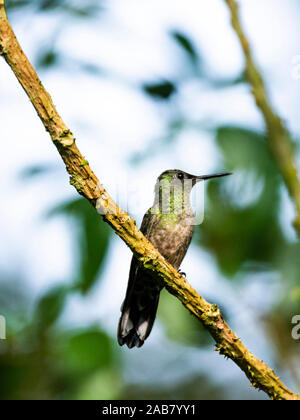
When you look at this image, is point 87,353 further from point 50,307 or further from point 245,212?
point 245,212

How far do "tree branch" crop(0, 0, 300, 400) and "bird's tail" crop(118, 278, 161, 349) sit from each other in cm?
151

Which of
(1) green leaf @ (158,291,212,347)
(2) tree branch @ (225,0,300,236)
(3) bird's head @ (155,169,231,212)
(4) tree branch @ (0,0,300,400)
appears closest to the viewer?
(2) tree branch @ (225,0,300,236)

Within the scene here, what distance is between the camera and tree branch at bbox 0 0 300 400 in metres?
2.11

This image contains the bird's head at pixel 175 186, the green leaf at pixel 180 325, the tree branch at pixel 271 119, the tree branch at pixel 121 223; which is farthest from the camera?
the bird's head at pixel 175 186

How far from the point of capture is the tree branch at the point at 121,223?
2107mm

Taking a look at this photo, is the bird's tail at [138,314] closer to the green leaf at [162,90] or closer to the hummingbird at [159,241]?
the hummingbird at [159,241]

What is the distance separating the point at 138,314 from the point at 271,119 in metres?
2.68

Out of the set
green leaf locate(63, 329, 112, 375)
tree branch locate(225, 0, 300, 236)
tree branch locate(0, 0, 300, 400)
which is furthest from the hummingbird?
tree branch locate(225, 0, 300, 236)

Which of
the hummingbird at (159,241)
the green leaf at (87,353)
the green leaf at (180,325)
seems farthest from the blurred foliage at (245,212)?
the hummingbird at (159,241)

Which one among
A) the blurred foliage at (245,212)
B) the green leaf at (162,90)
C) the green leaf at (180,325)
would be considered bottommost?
the green leaf at (180,325)

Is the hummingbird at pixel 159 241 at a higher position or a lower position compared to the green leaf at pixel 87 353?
higher

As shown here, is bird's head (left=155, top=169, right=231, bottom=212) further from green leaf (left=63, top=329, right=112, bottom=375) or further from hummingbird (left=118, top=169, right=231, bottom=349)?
green leaf (left=63, top=329, right=112, bottom=375)
